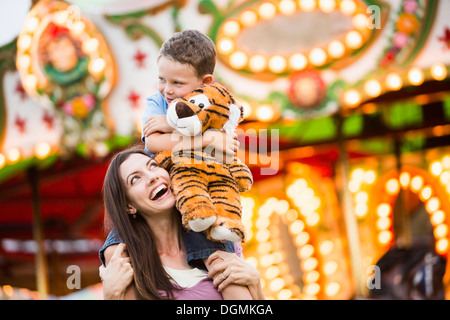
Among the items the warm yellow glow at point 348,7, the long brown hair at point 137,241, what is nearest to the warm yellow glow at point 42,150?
the warm yellow glow at point 348,7

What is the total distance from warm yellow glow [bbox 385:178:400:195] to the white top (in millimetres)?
4889

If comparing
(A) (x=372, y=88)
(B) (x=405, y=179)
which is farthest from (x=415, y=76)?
(B) (x=405, y=179)

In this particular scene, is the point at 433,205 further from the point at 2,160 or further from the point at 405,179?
the point at 2,160

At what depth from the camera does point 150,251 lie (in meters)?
2.44

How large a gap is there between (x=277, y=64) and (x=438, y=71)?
48.6 inches

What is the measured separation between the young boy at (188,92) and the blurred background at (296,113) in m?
3.01

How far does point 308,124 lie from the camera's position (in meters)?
6.45

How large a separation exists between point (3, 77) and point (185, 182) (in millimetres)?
4403

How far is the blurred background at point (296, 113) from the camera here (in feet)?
17.7

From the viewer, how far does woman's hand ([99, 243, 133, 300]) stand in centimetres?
237

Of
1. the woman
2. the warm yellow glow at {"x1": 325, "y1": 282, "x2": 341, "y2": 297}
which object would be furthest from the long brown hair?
the warm yellow glow at {"x1": 325, "y1": 282, "x2": 341, "y2": 297}

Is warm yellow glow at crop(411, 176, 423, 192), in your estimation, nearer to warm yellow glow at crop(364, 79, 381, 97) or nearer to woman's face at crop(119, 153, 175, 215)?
warm yellow glow at crop(364, 79, 381, 97)
